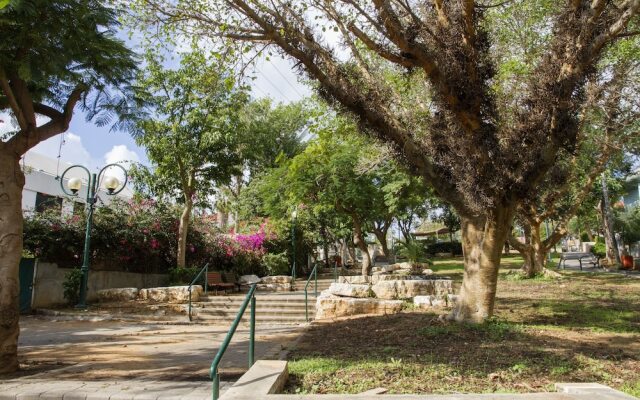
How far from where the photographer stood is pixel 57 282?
1355 centimetres

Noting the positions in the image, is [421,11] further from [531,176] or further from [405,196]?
[405,196]

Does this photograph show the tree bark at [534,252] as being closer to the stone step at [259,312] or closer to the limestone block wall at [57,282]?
the stone step at [259,312]

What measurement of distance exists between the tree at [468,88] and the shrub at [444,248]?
34194 mm

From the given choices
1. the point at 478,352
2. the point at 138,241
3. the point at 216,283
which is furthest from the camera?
the point at 216,283

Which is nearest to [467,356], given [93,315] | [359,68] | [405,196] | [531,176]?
[531,176]

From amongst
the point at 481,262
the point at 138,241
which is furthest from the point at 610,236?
the point at 138,241

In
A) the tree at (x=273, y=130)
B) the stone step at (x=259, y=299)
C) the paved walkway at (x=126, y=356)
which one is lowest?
the paved walkway at (x=126, y=356)

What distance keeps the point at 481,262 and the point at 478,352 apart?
201cm

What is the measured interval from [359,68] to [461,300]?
14.5 ft

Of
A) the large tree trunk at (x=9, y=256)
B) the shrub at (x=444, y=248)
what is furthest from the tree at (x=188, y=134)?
the shrub at (x=444, y=248)

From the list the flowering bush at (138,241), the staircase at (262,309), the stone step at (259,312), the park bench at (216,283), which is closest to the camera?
the staircase at (262,309)

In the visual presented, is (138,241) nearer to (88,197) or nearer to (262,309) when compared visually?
(88,197)

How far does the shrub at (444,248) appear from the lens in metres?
40.9

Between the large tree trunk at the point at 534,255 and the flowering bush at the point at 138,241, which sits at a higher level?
the flowering bush at the point at 138,241
